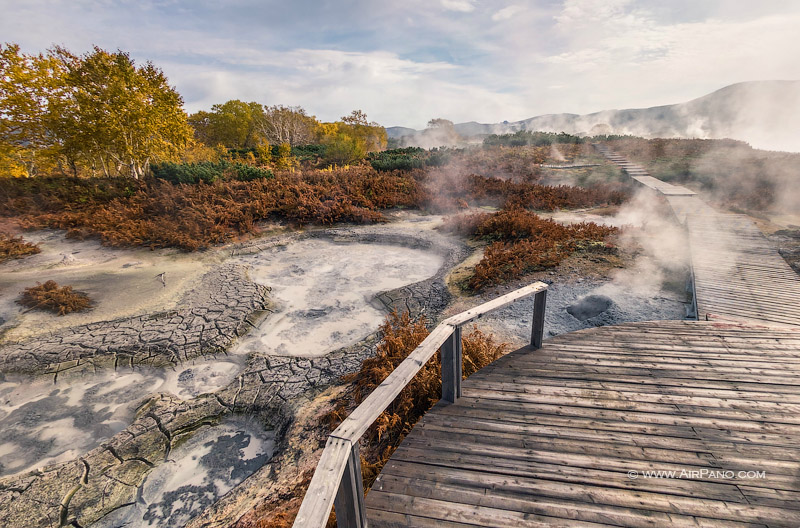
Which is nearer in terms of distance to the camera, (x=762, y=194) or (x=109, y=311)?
(x=109, y=311)

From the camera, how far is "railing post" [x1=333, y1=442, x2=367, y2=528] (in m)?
1.77

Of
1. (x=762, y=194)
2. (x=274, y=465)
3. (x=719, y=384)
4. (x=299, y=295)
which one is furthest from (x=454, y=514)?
(x=762, y=194)

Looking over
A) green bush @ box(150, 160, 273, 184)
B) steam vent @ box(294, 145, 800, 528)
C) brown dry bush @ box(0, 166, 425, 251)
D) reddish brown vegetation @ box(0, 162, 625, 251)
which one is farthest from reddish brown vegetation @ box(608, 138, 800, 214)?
green bush @ box(150, 160, 273, 184)

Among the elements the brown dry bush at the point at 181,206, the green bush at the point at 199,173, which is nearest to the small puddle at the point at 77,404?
the brown dry bush at the point at 181,206

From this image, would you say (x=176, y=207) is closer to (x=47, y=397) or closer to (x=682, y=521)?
(x=47, y=397)

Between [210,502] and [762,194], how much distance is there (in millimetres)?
21521

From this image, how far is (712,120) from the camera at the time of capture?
82062 mm

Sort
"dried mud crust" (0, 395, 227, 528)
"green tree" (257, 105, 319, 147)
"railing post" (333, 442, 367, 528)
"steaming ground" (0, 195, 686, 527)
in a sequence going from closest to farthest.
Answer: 1. "railing post" (333, 442, 367, 528)
2. "dried mud crust" (0, 395, 227, 528)
3. "steaming ground" (0, 195, 686, 527)
4. "green tree" (257, 105, 319, 147)

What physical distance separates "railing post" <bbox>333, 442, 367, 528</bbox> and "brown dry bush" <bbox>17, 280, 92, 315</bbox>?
8.70 metres

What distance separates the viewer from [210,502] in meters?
3.84

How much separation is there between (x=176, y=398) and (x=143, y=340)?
1.94m

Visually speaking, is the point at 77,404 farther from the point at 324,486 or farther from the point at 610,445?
the point at 610,445

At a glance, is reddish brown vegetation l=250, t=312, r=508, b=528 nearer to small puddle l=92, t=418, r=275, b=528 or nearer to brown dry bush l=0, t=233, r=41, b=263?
small puddle l=92, t=418, r=275, b=528

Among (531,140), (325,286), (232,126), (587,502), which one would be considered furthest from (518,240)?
(232,126)
